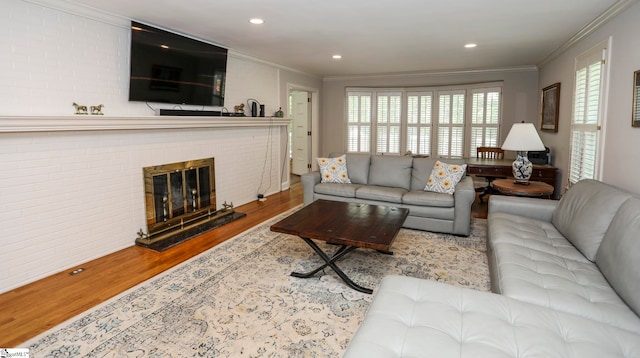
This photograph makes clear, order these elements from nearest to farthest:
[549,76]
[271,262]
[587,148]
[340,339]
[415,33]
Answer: [340,339] < [271,262] < [587,148] < [415,33] < [549,76]

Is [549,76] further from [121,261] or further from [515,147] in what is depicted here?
[121,261]

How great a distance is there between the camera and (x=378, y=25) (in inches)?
148

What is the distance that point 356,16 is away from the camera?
3.45 m

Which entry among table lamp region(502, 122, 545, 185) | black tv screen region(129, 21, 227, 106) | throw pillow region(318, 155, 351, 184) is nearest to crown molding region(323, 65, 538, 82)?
table lamp region(502, 122, 545, 185)

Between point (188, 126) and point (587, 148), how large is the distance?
14.6ft

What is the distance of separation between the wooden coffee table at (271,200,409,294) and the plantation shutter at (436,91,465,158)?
4.41 metres

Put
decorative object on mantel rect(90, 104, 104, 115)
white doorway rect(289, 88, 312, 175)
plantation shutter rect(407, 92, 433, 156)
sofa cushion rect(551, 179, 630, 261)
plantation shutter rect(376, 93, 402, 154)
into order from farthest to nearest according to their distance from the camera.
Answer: white doorway rect(289, 88, 312, 175) → plantation shutter rect(376, 93, 402, 154) → plantation shutter rect(407, 92, 433, 156) → decorative object on mantel rect(90, 104, 104, 115) → sofa cushion rect(551, 179, 630, 261)

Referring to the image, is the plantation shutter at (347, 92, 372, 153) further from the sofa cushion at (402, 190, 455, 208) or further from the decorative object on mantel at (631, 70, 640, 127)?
the decorative object on mantel at (631, 70, 640, 127)

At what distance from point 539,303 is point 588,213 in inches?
43.5

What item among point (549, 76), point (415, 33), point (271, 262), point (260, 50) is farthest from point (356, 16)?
point (549, 76)

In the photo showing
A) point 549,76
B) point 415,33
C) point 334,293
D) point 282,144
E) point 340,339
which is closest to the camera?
point 340,339

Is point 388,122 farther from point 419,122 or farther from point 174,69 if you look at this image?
point 174,69

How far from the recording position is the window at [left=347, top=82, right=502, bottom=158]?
695 cm

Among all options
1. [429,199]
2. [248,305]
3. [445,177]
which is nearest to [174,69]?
[248,305]
